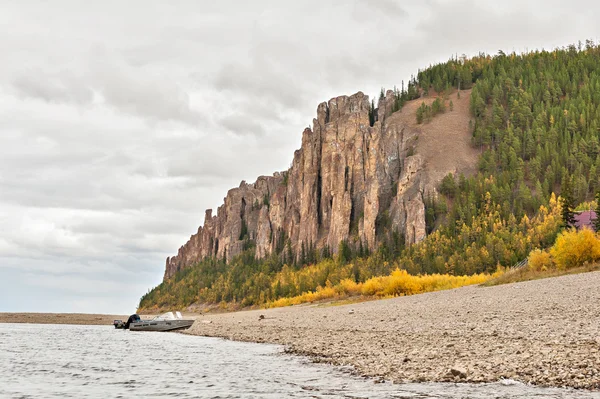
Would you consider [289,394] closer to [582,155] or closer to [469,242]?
[469,242]

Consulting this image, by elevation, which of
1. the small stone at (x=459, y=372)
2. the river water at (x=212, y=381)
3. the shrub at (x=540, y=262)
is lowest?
the river water at (x=212, y=381)

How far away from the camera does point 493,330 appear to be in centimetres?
2591

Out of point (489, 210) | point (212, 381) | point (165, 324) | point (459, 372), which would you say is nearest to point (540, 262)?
point (165, 324)

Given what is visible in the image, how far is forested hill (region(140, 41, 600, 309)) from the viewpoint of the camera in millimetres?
108025

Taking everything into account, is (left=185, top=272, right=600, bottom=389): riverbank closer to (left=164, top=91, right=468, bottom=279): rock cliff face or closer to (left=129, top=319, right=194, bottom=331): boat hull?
(left=129, top=319, right=194, bottom=331): boat hull

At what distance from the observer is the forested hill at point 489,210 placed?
354 ft

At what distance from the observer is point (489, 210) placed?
128250 millimetres

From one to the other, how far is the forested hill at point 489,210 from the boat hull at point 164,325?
31.1 metres

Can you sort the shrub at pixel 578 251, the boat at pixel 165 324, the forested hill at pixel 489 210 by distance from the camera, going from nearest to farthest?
1. the shrub at pixel 578 251
2. the boat at pixel 165 324
3. the forested hill at pixel 489 210

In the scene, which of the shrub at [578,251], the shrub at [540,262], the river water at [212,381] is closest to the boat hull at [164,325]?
the river water at [212,381]

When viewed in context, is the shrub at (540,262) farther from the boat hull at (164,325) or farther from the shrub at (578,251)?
the boat hull at (164,325)

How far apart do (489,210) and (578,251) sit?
76403mm

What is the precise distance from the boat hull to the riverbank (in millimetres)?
27641

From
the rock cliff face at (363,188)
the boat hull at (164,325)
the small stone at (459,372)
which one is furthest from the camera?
the rock cliff face at (363,188)
